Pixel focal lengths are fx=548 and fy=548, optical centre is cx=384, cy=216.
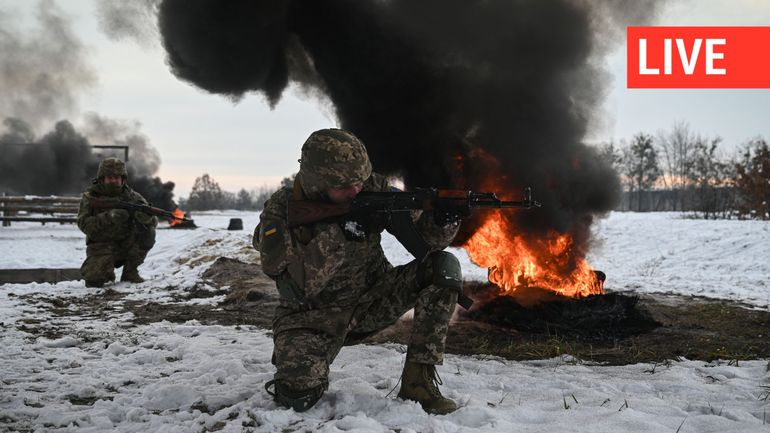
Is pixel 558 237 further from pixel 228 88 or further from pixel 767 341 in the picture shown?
pixel 228 88

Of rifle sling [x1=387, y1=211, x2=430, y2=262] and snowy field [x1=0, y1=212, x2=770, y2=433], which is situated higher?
rifle sling [x1=387, y1=211, x2=430, y2=262]

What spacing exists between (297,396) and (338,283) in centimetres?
77

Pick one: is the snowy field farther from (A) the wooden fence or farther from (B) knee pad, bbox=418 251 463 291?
(A) the wooden fence

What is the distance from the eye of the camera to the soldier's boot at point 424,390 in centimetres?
316

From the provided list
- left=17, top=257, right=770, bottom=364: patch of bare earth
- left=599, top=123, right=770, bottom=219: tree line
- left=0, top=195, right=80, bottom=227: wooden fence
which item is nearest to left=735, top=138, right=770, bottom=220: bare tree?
left=599, top=123, right=770, bottom=219: tree line

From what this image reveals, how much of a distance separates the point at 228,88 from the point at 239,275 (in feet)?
→ 10.5

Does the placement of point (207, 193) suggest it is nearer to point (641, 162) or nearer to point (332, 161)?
point (641, 162)

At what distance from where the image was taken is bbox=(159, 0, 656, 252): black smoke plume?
712cm

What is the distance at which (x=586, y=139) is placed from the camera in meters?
7.54

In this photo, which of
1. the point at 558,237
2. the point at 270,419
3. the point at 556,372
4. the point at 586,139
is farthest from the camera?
the point at 586,139

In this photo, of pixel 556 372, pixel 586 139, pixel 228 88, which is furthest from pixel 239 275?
pixel 556 372

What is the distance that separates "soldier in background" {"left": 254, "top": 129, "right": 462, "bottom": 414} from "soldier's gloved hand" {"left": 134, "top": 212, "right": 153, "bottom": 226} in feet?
20.0

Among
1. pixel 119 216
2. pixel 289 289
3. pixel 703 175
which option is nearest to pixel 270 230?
pixel 289 289

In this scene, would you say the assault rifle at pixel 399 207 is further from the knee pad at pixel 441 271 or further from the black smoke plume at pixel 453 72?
the black smoke plume at pixel 453 72
